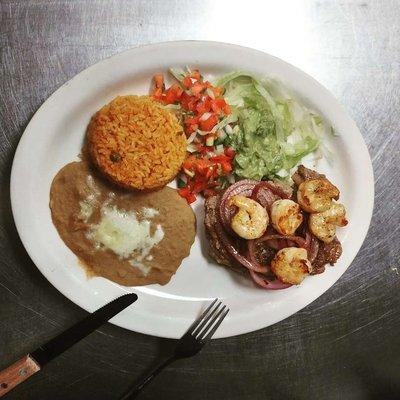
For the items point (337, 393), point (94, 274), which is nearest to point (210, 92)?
point (94, 274)

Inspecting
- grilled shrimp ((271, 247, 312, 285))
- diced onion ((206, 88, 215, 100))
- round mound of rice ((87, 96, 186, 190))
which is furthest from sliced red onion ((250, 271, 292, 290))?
diced onion ((206, 88, 215, 100))

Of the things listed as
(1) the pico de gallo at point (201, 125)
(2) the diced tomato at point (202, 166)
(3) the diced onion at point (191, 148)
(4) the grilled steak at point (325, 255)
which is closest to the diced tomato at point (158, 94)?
(1) the pico de gallo at point (201, 125)

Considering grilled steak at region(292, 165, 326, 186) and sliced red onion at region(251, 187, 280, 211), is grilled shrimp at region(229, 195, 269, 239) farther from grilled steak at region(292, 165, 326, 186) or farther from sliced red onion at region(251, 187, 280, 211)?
grilled steak at region(292, 165, 326, 186)

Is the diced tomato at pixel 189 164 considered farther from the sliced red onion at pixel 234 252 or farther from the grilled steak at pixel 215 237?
the sliced red onion at pixel 234 252

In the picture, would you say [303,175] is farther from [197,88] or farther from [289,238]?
[197,88]

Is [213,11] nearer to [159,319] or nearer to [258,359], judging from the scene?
[159,319]

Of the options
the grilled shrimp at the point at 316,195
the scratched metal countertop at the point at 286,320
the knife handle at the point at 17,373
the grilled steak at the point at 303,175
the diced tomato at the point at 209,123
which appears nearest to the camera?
the knife handle at the point at 17,373
